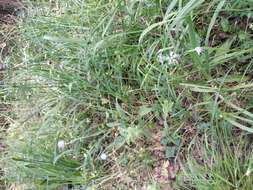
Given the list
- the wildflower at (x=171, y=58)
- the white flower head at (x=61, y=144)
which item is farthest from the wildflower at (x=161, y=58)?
the white flower head at (x=61, y=144)

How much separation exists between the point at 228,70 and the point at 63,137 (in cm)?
86

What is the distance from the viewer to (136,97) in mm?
2100

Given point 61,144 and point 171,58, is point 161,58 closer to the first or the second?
point 171,58

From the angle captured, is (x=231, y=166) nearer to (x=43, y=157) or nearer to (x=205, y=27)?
(x=205, y=27)

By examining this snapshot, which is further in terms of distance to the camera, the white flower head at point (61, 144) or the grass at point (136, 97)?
the white flower head at point (61, 144)

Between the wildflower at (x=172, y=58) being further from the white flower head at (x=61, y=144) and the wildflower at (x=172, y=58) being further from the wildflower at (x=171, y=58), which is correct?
the white flower head at (x=61, y=144)

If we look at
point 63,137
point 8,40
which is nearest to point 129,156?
point 63,137

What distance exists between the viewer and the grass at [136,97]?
1.79 meters

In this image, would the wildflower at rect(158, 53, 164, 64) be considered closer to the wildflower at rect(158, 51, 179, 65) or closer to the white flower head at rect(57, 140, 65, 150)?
the wildflower at rect(158, 51, 179, 65)

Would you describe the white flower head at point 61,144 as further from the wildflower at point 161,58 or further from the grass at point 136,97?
the wildflower at point 161,58

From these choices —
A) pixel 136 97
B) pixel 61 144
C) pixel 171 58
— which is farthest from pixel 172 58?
pixel 61 144

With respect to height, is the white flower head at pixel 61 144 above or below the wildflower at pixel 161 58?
below

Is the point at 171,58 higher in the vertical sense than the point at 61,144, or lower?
higher

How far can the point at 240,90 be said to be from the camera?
179 centimetres
